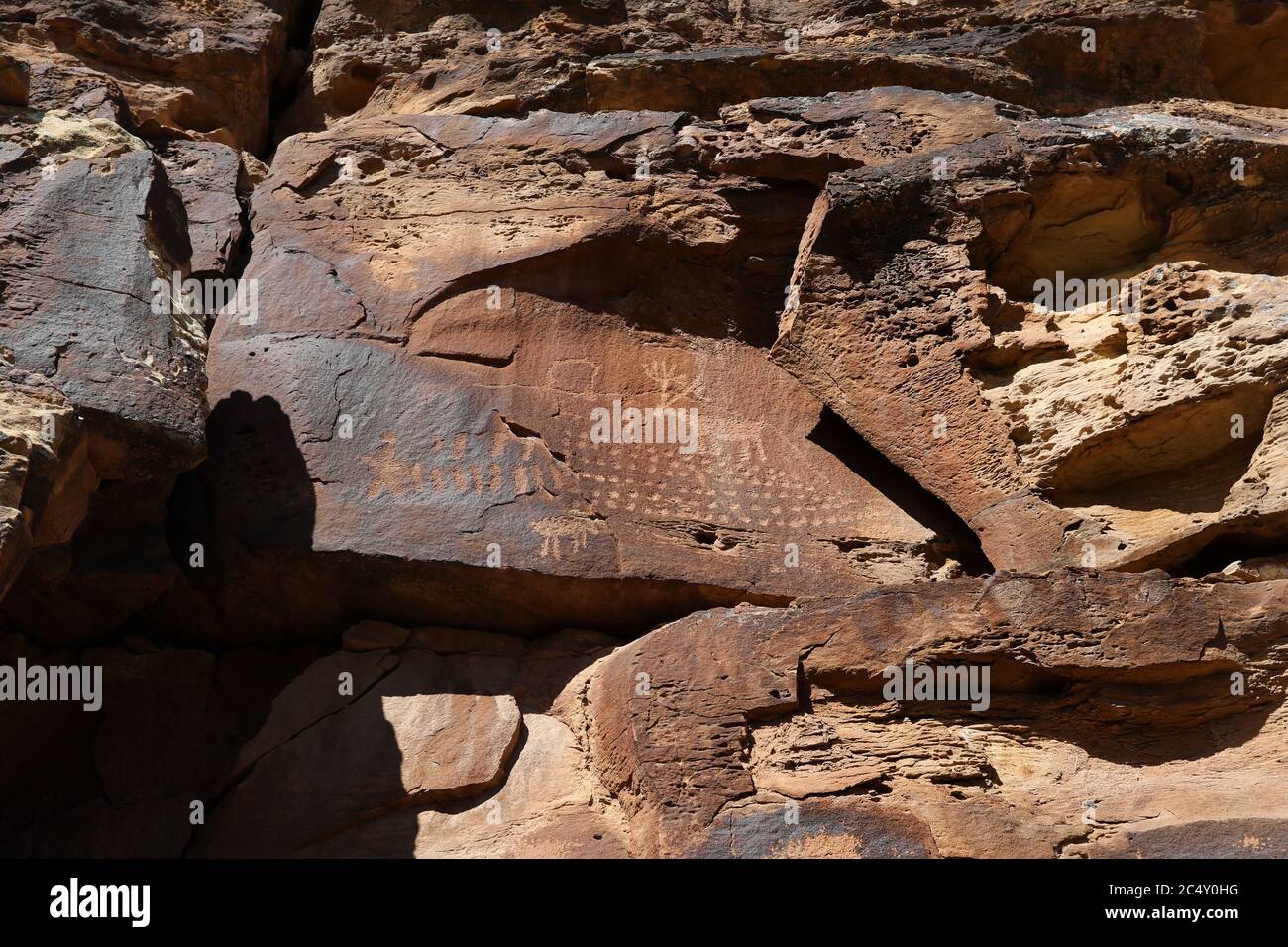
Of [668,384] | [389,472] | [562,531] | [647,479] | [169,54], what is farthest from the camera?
[169,54]

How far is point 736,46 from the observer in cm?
945

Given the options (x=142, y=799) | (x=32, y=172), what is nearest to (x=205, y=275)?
(x=32, y=172)

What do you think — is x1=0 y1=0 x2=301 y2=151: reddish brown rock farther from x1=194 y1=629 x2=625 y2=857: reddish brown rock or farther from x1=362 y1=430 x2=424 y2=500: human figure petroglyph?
x1=194 y1=629 x2=625 y2=857: reddish brown rock

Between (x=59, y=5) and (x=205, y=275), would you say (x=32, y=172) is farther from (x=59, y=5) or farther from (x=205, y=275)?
(x=59, y=5)

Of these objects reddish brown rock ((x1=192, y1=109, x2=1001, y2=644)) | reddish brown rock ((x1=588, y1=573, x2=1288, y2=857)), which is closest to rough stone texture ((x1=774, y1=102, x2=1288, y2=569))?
reddish brown rock ((x1=192, y1=109, x2=1001, y2=644))

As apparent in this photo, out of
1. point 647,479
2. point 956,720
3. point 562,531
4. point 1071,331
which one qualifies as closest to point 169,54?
point 647,479

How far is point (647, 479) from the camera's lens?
688cm

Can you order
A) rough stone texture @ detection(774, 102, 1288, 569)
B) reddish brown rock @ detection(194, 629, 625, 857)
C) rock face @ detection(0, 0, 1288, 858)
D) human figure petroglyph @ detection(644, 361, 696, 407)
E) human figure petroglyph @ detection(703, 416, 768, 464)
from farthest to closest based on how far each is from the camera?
1. human figure petroglyph @ detection(644, 361, 696, 407)
2. human figure petroglyph @ detection(703, 416, 768, 464)
3. rough stone texture @ detection(774, 102, 1288, 569)
4. reddish brown rock @ detection(194, 629, 625, 857)
5. rock face @ detection(0, 0, 1288, 858)

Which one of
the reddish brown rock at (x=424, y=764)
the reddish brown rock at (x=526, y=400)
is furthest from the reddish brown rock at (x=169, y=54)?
the reddish brown rock at (x=424, y=764)

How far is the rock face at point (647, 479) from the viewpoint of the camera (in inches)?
217

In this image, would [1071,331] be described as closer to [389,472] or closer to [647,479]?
[647,479]

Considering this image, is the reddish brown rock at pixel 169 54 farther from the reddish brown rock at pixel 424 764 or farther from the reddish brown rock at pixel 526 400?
the reddish brown rock at pixel 424 764

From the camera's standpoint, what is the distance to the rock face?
5504 mm

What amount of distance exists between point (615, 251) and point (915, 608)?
293 centimetres
